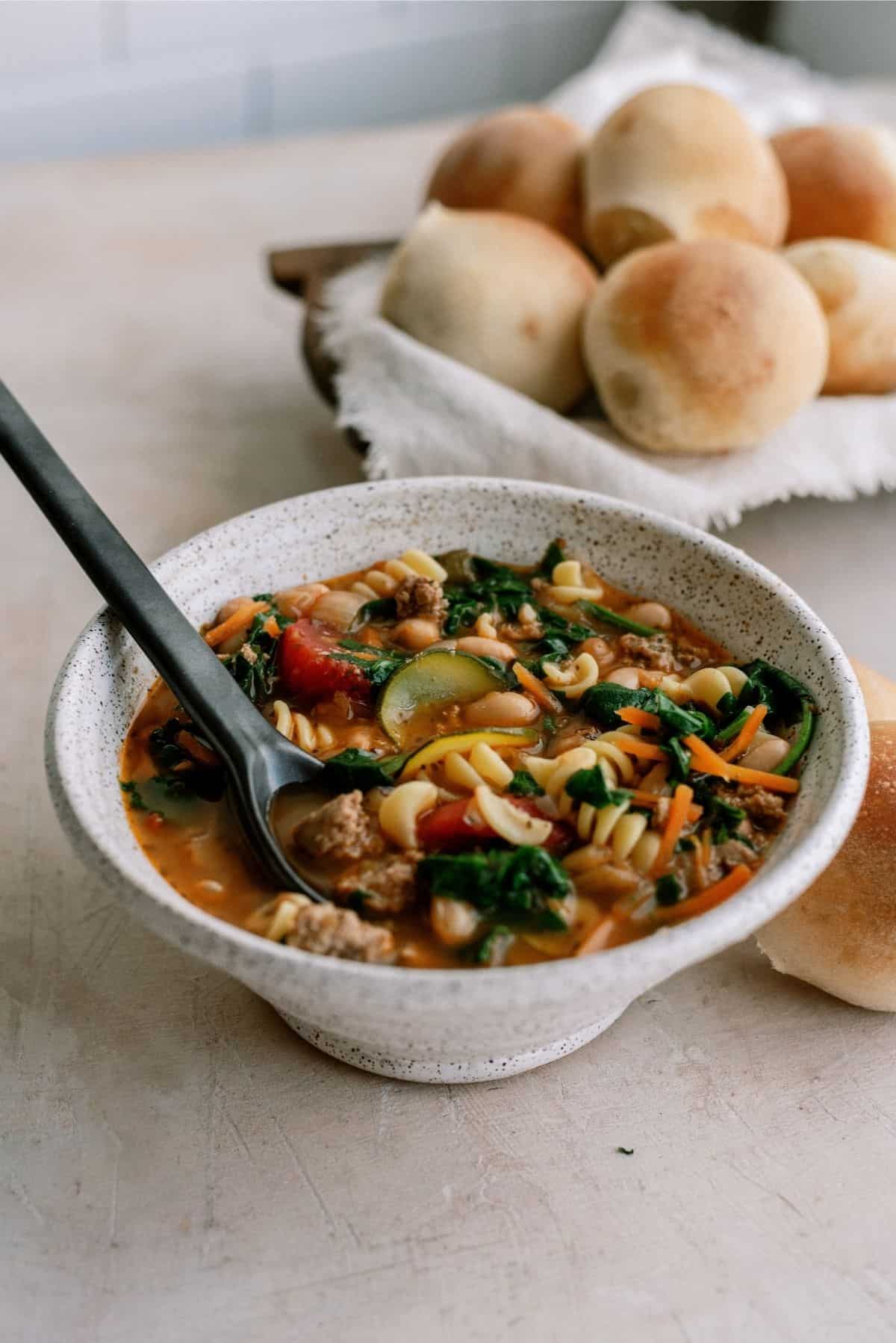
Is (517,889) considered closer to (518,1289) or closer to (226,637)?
(518,1289)

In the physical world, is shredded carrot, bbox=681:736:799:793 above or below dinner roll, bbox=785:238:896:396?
below

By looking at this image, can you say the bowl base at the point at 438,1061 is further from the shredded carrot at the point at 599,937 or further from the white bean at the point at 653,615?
the white bean at the point at 653,615

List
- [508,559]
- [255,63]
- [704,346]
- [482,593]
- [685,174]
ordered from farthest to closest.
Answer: [255,63]
[685,174]
[704,346]
[508,559]
[482,593]

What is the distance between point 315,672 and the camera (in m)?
2.55

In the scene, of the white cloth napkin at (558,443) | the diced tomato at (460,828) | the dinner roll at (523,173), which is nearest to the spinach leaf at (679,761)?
the diced tomato at (460,828)

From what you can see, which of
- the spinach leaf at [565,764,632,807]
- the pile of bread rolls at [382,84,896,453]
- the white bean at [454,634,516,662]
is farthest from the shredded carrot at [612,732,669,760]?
the pile of bread rolls at [382,84,896,453]

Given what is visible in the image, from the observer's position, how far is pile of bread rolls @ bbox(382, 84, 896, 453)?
3.61 m

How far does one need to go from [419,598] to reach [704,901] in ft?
3.17

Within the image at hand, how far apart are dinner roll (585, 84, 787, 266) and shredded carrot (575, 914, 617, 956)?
8.72 ft

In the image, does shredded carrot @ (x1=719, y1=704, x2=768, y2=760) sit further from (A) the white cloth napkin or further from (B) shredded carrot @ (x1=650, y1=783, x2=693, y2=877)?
(A) the white cloth napkin

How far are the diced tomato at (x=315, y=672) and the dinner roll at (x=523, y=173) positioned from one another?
7.65 ft

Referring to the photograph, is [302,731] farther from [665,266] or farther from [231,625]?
[665,266]

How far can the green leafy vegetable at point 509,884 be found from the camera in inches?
81.7

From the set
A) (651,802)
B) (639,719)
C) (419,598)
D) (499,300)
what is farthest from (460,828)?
(499,300)
